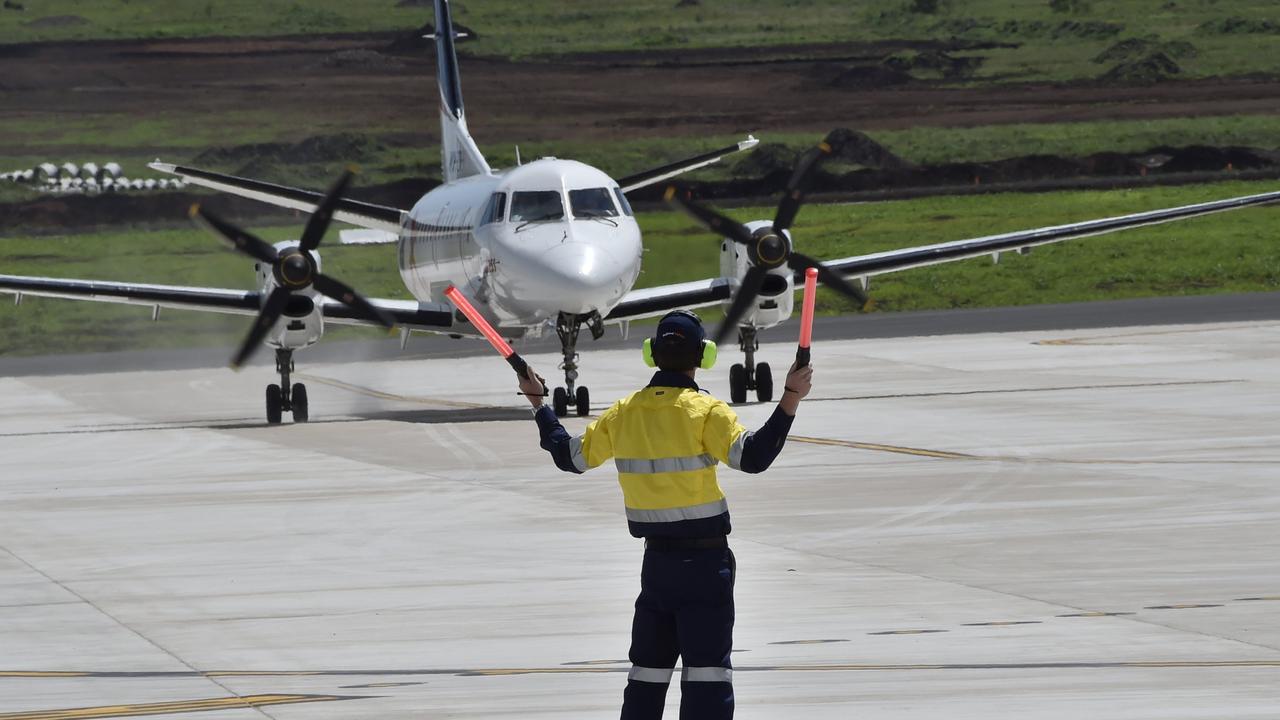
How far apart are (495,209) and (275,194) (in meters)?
3.62

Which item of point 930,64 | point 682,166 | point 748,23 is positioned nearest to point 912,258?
point 682,166

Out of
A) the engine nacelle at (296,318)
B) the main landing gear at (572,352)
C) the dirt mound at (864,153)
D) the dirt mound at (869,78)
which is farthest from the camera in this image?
the dirt mound at (869,78)

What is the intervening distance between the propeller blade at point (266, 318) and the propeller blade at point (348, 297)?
466 mm

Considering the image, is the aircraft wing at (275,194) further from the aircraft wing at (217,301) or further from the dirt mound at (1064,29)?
the dirt mound at (1064,29)

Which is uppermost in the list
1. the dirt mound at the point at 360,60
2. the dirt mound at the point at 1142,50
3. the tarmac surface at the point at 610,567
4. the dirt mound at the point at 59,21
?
the dirt mound at the point at 1142,50

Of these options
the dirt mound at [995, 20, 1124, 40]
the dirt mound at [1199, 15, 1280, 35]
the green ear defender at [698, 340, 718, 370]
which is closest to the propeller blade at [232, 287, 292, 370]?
the green ear defender at [698, 340, 718, 370]

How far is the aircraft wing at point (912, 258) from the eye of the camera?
→ 2948 centimetres

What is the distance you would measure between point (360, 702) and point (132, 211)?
220 ft

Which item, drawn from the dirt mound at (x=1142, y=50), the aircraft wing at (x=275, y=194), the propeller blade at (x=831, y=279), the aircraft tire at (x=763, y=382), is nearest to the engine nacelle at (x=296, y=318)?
the aircraft wing at (x=275, y=194)

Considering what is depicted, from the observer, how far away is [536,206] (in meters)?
27.2

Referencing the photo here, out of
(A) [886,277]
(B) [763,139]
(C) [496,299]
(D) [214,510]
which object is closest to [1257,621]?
(D) [214,510]

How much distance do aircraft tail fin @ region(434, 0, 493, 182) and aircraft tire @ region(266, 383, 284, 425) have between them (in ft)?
26.1

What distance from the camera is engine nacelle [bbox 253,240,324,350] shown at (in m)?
28.0

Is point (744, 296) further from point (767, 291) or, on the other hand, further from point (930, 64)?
point (930, 64)
